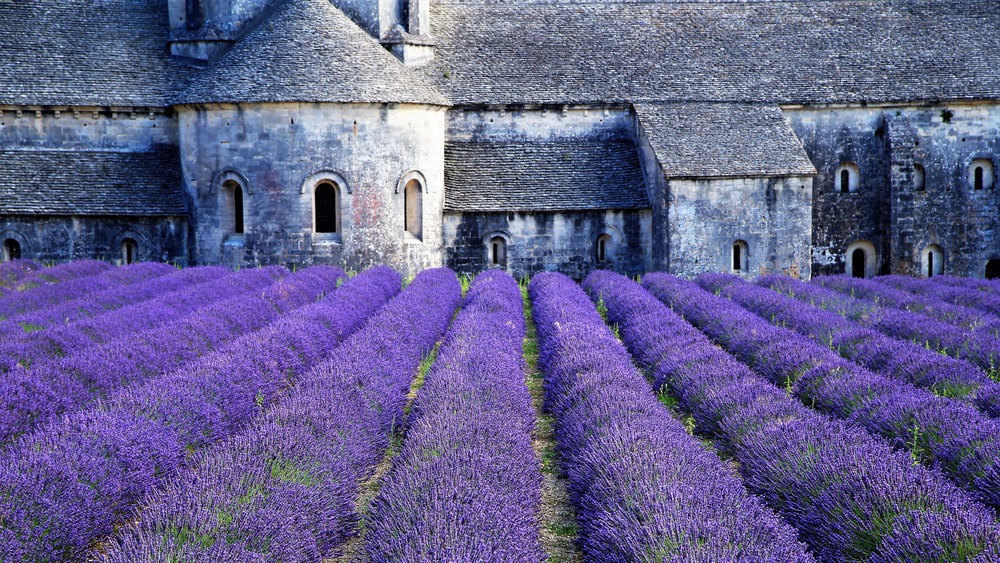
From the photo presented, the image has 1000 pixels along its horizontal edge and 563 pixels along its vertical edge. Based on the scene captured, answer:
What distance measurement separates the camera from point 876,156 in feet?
79.0

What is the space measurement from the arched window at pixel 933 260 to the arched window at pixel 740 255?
5.65 metres

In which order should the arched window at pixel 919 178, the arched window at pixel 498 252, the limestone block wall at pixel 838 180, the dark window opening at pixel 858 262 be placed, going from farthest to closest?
the dark window opening at pixel 858 262 < the arched window at pixel 919 178 < the limestone block wall at pixel 838 180 < the arched window at pixel 498 252

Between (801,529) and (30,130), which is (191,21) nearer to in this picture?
(30,130)

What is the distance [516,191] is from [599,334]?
11.7m

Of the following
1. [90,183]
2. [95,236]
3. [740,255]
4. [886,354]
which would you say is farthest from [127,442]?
[740,255]

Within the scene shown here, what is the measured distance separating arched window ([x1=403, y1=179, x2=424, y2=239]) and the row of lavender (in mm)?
13038

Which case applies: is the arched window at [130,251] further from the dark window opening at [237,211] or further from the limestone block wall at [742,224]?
the limestone block wall at [742,224]

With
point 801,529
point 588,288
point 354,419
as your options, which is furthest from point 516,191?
point 801,529

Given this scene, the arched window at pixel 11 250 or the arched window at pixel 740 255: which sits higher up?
the arched window at pixel 11 250

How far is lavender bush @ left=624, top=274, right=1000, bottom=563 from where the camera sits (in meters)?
4.74

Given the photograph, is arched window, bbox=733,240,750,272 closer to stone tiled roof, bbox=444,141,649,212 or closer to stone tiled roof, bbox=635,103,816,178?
stone tiled roof, bbox=635,103,816,178

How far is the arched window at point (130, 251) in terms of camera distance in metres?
21.7

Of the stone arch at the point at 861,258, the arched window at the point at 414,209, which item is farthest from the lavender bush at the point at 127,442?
the stone arch at the point at 861,258

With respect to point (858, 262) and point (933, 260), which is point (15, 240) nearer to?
point (858, 262)
